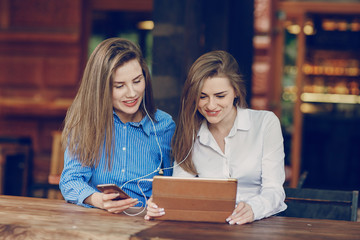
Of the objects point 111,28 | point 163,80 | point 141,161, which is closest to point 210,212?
point 141,161

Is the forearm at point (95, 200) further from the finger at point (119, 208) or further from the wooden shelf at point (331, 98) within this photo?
the wooden shelf at point (331, 98)

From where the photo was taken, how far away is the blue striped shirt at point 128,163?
8.13 ft

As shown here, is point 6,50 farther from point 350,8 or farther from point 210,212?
point 210,212

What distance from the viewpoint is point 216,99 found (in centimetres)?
241

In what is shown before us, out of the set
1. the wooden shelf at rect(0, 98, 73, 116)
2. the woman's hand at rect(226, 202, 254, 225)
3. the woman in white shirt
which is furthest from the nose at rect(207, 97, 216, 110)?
the wooden shelf at rect(0, 98, 73, 116)

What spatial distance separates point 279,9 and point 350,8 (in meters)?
0.72

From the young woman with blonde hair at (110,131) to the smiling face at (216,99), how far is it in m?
0.29

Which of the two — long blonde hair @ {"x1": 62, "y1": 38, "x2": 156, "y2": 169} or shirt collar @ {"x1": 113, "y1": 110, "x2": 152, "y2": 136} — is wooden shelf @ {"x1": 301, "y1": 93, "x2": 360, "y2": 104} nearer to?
shirt collar @ {"x1": 113, "y1": 110, "x2": 152, "y2": 136}

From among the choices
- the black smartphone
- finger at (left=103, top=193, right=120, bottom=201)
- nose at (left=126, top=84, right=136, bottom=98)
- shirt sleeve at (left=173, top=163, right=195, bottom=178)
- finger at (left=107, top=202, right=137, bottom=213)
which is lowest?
finger at (left=107, top=202, right=137, bottom=213)

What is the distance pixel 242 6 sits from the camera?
141 inches

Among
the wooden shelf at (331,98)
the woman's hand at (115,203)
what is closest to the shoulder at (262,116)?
the woman's hand at (115,203)

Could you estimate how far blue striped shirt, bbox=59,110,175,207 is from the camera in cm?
248

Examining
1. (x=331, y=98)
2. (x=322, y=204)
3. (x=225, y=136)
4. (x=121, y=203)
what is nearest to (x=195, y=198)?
(x=121, y=203)

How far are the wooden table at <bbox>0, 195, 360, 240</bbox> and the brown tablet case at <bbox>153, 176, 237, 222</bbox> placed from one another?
0.03m
